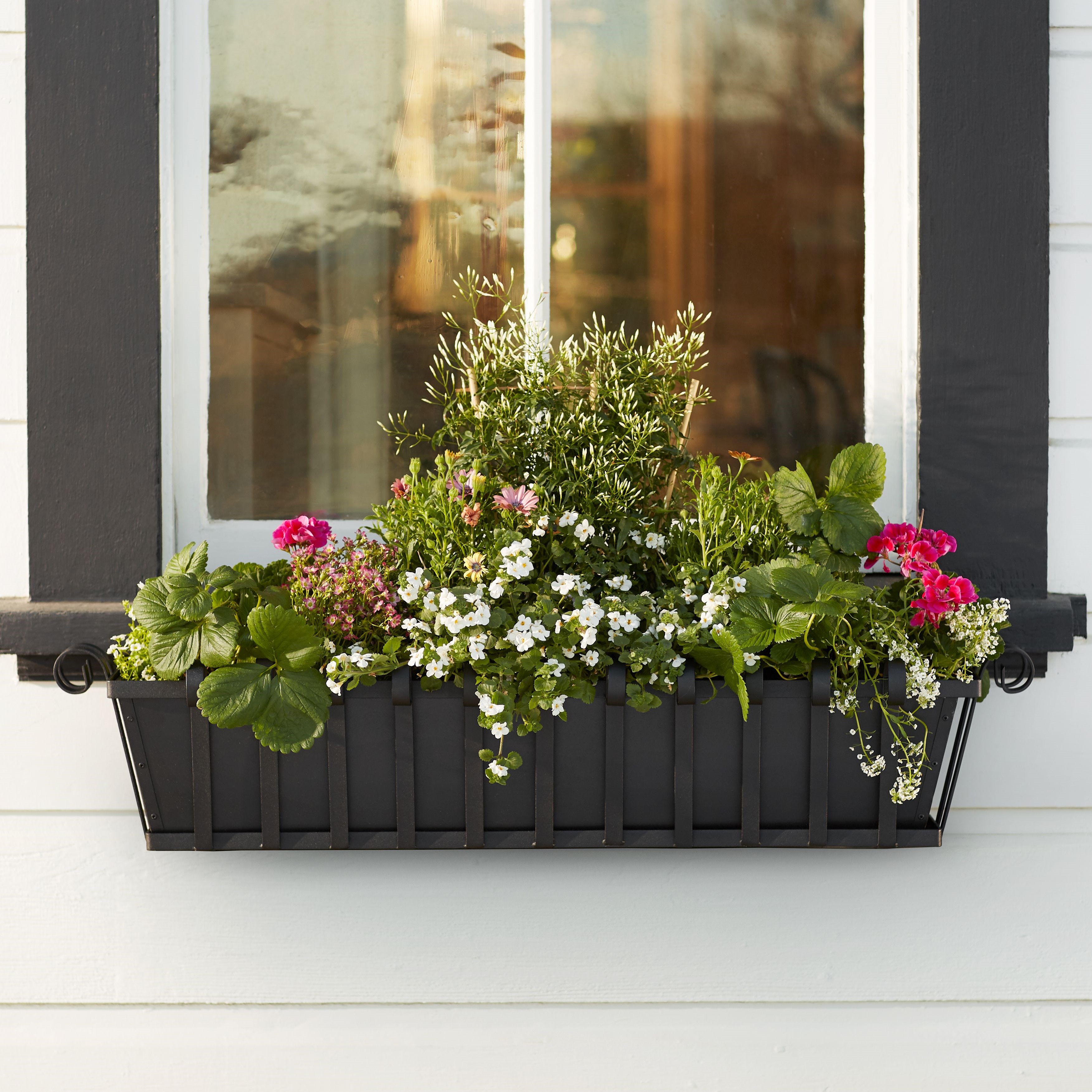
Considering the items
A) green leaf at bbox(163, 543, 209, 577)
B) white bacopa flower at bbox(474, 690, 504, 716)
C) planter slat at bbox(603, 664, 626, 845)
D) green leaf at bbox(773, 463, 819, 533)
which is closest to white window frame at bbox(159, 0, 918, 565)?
green leaf at bbox(163, 543, 209, 577)

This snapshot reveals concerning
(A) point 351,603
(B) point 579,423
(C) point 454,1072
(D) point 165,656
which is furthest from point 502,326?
(C) point 454,1072

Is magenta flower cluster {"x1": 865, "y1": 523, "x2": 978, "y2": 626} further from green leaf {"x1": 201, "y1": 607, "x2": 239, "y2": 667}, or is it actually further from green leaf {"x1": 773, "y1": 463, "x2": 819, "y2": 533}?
green leaf {"x1": 201, "y1": 607, "x2": 239, "y2": 667}

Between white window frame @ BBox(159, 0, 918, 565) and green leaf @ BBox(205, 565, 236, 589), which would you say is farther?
white window frame @ BBox(159, 0, 918, 565)

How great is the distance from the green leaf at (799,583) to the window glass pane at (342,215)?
71 centimetres

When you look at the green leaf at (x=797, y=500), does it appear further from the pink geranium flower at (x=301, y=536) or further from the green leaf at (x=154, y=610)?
the green leaf at (x=154, y=610)

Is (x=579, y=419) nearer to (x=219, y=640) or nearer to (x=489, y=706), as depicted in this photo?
(x=489, y=706)

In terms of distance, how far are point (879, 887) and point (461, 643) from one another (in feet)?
2.59

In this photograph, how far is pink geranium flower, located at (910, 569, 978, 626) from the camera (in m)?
1.22

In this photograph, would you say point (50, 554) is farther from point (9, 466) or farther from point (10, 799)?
point (10, 799)

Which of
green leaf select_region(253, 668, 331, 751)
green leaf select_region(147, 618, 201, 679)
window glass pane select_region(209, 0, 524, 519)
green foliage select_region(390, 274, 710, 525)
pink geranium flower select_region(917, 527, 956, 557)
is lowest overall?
green leaf select_region(253, 668, 331, 751)

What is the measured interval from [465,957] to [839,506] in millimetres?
893

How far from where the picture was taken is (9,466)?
139 centimetres

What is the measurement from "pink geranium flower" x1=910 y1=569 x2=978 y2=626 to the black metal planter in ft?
0.37

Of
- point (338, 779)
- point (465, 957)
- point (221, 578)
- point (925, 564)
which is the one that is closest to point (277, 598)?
point (221, 578)
